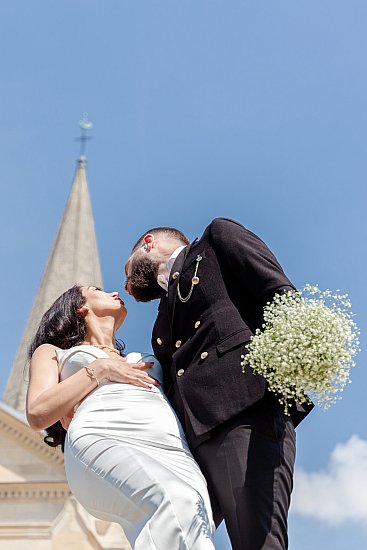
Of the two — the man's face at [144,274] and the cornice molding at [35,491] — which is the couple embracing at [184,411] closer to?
the man's face at [144,274]

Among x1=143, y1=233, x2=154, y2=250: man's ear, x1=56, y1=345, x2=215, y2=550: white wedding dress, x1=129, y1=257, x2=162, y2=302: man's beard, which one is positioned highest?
x1=143, y1=233, x2=154, y2=250: man's ear

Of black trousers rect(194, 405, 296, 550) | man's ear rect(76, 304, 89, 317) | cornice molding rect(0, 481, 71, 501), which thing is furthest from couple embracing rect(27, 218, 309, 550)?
cornice molding rect(0, 481, 71, 501)

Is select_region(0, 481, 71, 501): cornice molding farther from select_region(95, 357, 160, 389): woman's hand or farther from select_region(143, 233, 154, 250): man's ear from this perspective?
select_region(95, 357, 160, 389): woman's hand

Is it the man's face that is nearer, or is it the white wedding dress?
the white wedding dress

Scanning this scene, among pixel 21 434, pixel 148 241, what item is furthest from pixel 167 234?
pixel 21 434

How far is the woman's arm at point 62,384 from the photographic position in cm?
433

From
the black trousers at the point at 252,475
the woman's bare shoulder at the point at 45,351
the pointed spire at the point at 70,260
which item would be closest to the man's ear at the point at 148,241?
the woman's bare shoulder at the point at 45,351

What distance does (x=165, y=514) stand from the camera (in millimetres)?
3889

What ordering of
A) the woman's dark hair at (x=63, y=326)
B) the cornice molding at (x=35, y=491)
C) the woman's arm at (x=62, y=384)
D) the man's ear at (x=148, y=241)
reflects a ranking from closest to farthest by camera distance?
the woman's arm at (x=62, y=384)
the man's ear at (x=148, y=241)
the woman's dark hair at (x=63, y=326)
the cornice molding at (x=35, y=491)

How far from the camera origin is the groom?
3980 millimetres

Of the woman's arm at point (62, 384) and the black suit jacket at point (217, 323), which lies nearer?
the black suit jacket at point (217, 323)

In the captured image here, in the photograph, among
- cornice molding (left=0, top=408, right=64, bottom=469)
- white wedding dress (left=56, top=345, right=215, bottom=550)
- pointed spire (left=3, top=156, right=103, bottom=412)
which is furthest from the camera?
pointed spire (left=3, top=156, right=103, bottom=412)

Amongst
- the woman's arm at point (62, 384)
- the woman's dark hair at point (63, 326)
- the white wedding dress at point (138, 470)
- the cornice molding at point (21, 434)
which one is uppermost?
the cornice molding at point (21, 434)

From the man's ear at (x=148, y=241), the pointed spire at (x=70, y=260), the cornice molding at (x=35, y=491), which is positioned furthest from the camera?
the pointed spire at (x=70, y=260)
